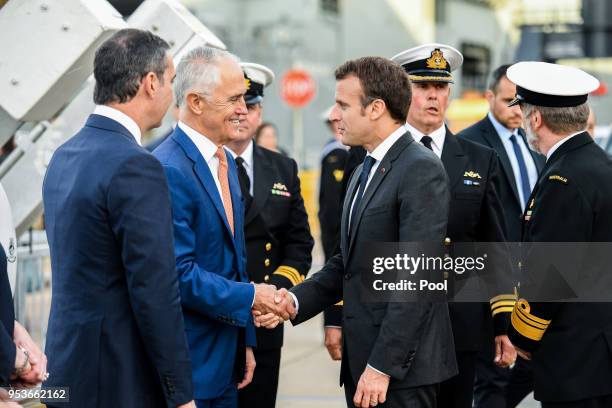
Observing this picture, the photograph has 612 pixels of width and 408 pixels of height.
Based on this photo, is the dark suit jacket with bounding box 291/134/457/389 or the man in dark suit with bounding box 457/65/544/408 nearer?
the dark suit jacket with bounding box 291/134/457/389

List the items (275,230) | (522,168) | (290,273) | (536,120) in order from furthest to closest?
(522,168) → (275,230) → (290,273) → (536,120)

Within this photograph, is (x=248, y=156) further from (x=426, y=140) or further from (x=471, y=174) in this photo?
(x=471, y=174)

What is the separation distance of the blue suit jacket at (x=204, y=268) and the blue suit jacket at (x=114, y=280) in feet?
1.30

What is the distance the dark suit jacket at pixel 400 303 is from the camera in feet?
11.6

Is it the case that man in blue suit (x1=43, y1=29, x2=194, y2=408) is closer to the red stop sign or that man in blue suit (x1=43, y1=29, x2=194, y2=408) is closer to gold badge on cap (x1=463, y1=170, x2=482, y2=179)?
gold badge on cap (x1=463, y1=170, x2=482, y2=179)

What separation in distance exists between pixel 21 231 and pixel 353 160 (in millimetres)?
1824

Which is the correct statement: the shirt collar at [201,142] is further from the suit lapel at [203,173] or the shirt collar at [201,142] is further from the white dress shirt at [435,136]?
the white dress shirt at [435,136]

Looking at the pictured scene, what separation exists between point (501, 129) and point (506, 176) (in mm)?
339

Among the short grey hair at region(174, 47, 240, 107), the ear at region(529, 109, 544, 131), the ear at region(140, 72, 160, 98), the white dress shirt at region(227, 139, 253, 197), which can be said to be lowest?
the white dress shirt at region(227, 139, 253, 197)

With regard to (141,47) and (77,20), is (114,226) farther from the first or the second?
(77,20)

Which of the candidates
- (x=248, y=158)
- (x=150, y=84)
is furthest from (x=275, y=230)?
(x=150, y=84)

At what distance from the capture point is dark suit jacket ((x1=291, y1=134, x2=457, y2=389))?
3535 millimetres

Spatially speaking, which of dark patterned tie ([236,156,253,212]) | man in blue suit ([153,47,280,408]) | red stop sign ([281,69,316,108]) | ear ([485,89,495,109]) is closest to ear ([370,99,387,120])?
man in blue suit ([153,47,280,408])

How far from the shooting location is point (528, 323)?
397 centimetres
